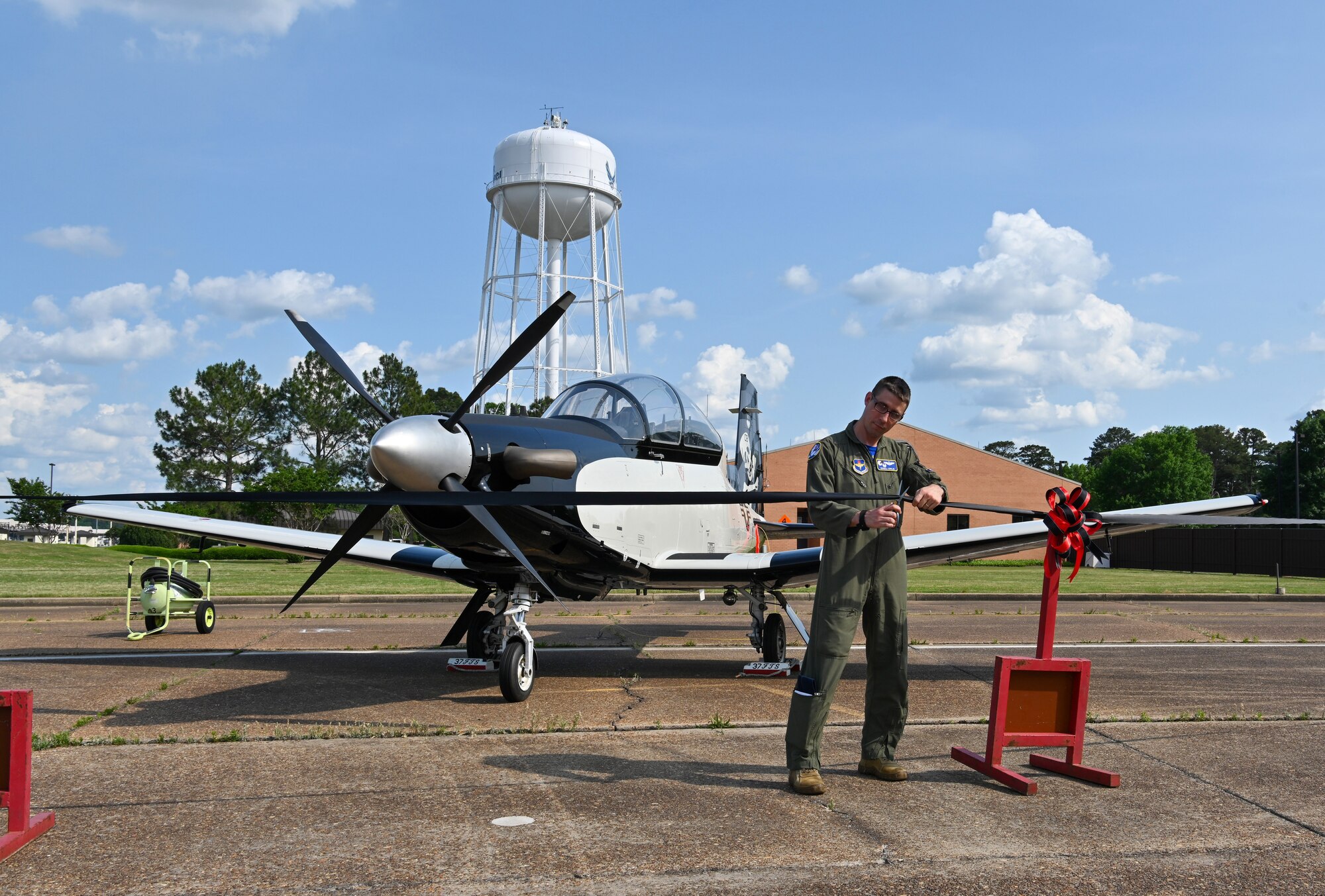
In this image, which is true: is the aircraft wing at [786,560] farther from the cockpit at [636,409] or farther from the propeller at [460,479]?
the propeller at [460,479]

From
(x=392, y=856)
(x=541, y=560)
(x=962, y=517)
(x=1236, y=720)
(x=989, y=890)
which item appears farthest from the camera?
(x=962, y=517)

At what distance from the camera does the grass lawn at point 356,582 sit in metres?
19.1

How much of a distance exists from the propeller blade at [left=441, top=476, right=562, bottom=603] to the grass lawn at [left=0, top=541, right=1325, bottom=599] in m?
12.0

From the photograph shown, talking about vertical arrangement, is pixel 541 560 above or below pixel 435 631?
above

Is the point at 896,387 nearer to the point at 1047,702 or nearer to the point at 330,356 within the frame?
the point at 1047,702

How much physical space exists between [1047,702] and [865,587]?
1.16m

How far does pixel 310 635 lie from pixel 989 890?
10052 millimetres

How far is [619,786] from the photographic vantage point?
4.63 meters

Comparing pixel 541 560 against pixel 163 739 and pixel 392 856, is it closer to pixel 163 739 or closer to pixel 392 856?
pixel 163 739

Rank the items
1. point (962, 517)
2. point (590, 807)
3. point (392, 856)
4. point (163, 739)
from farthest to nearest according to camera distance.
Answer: point (962, 517)
point (163, 739)
point (590, 807)
point (392, 856)

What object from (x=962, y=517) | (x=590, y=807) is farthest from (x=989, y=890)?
(x=962, y=517)

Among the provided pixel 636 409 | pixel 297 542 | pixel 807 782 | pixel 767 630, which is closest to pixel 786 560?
pixel 767 630

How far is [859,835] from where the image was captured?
12.7 feet

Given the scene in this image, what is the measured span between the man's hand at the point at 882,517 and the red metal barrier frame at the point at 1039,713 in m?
0.97
